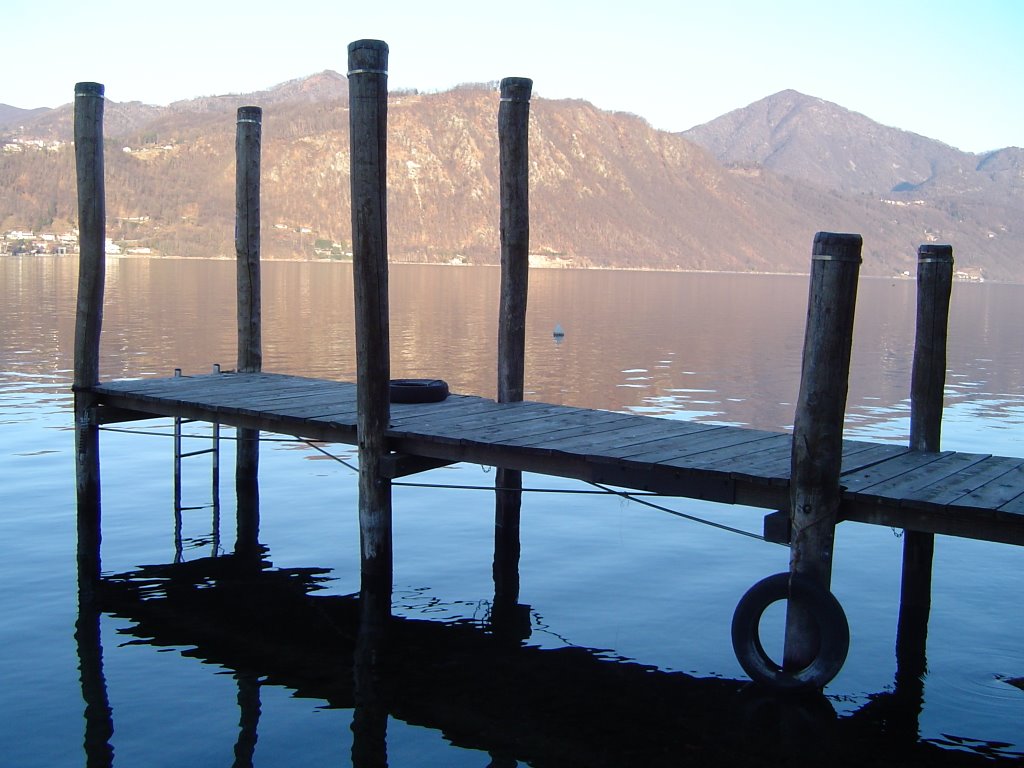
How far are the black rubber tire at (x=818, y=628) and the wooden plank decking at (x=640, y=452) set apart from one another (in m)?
0.57

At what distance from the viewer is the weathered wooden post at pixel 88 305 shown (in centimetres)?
1229

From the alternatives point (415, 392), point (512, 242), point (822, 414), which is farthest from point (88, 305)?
point (822, 414)

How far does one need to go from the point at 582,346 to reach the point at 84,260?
1217 inches

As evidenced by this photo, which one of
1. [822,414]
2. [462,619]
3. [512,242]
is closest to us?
[822,414]

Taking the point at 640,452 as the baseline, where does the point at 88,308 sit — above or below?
above

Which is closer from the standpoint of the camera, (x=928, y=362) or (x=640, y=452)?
(x=640, y=452)

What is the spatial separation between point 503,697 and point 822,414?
10.1ft

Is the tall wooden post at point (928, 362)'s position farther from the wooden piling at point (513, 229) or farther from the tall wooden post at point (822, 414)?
the wooden piling at point (513, 229)

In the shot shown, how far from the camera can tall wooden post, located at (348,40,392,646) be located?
376 inches

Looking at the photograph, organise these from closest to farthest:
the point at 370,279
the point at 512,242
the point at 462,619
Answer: the point at 370,279 → the point at 462,619 → the point at 512,242

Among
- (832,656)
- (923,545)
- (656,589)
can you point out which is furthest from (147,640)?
(923,545)

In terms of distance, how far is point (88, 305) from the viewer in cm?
1261

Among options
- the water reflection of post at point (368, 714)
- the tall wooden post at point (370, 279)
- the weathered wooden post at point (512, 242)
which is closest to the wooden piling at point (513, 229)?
the weathered wooden post at point (512, 242)

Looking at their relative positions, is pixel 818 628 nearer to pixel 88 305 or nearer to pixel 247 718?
pixel 247 718
